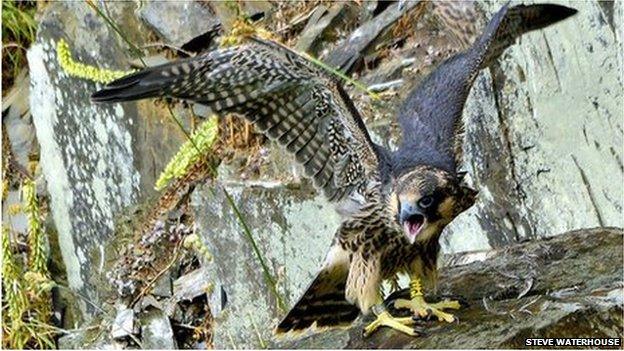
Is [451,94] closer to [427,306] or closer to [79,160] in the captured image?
[427,306]

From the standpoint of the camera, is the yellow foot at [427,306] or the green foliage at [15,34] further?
the green foliage at [15,34]

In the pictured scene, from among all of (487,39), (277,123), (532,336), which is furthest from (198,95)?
(532,336)

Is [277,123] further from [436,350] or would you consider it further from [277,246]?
[277,246]

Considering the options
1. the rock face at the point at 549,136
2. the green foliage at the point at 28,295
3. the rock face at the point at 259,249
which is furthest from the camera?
the green foliage at the point at 28,295

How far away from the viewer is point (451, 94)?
445 centimetres

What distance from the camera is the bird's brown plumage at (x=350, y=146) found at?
3822 mm

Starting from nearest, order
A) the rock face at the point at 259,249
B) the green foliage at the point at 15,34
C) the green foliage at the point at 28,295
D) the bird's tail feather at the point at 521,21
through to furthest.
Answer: the bird's tail feather at the point at 521,21 < the rock face at the point at 259,249 < the green foliage at the point at 28,295 < the green foliage at the point at 15,34

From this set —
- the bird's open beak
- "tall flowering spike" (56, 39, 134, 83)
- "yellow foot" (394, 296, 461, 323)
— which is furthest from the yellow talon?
"tall flowering spike" (56, 39, 134, 83)

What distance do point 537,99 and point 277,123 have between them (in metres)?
1.64

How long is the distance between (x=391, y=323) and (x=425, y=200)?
481 mm

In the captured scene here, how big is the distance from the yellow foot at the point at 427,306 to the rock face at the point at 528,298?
Answer: 0.12 feet

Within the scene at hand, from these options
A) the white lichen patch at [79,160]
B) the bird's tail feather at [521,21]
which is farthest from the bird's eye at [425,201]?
the white lichen patch at [79,160]

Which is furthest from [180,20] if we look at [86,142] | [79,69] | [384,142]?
[384,142]

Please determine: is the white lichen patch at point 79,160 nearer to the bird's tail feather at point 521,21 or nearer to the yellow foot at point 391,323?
the bird's tail feather at point 521,21
